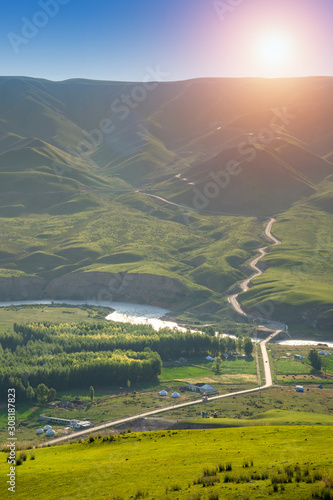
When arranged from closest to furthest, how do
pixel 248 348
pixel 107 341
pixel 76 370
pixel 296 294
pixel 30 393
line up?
pixel 30 393 < pixel 76 370 < pixel 107 341 < pixel 248 348 < pixel 296 294

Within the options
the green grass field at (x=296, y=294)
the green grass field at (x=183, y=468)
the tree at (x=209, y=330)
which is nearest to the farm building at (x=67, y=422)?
the green grass field at (x=183, y=468)

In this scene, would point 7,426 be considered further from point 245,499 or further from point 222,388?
point 245,499

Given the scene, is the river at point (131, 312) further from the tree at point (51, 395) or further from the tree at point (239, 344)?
the tree at point (51, 395)

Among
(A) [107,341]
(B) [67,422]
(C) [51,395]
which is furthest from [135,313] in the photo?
(B) [67,422]

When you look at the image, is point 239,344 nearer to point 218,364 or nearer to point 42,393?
point 218,364

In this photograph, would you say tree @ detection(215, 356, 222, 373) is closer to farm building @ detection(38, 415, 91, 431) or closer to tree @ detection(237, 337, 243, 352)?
tree @ detection(237, 337, 243, 352)

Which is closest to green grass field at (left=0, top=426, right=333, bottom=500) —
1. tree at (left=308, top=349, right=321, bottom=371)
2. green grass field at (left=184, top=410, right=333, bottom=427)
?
green grass field at (left=184, top=410, right=333, bottom=427)
